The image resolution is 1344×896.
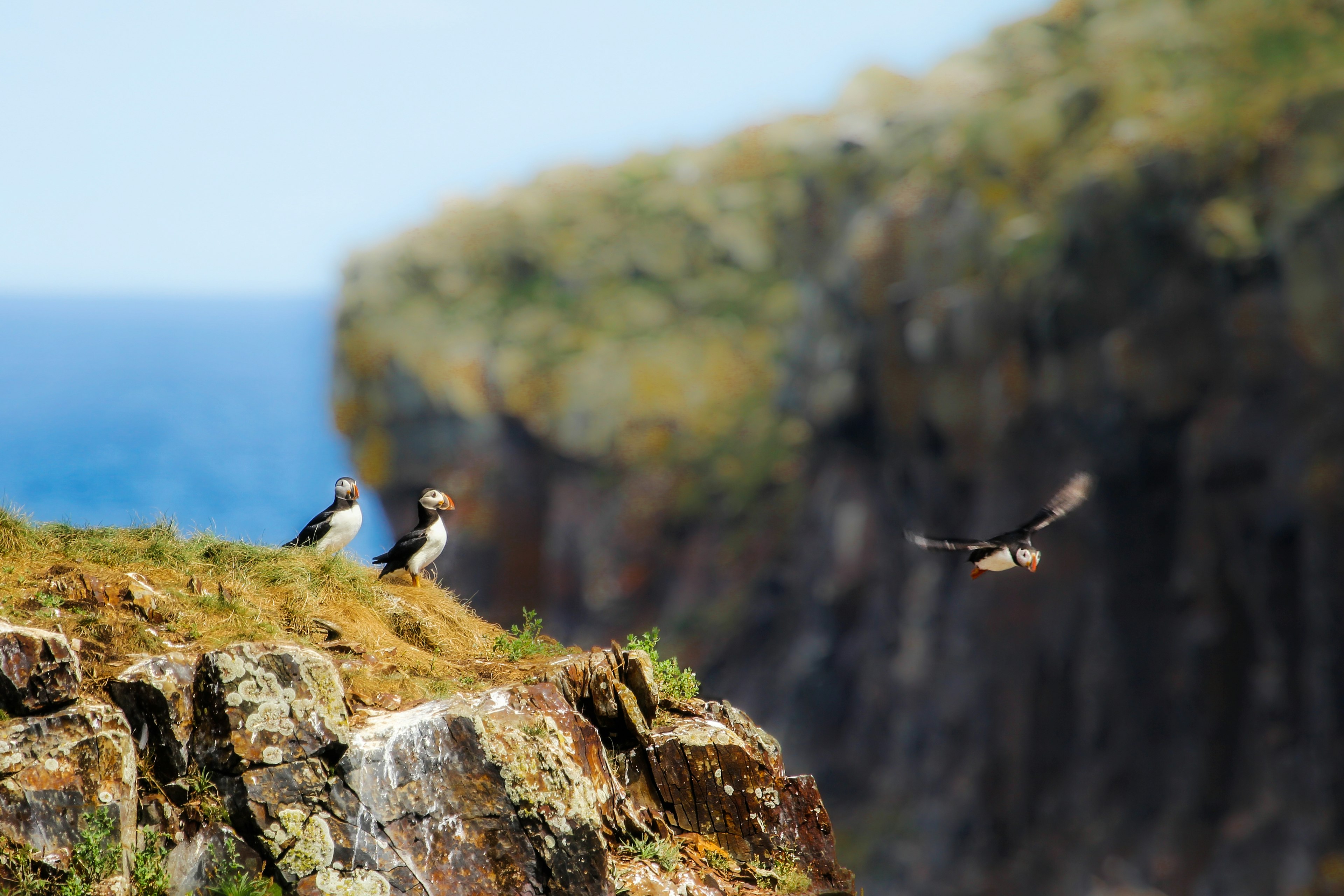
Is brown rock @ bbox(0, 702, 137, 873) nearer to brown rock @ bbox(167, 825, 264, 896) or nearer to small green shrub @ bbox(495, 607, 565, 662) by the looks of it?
brown rock @ bbox(167, 825, 264, 896)

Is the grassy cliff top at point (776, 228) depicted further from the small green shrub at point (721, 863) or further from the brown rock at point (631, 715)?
the small green shrub at point (721, 863)

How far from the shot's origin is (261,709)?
12.0m

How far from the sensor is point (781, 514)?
10131 cm

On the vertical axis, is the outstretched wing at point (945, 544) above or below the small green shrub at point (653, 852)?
above

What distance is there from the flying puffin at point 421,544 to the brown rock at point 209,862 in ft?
16.7

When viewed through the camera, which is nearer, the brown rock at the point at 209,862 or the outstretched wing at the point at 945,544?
the brown rock at the point at 209,862

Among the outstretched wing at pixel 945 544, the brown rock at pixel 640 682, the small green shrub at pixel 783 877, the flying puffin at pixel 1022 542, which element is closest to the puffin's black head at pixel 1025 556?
the flying puffin at pixel 1022 542

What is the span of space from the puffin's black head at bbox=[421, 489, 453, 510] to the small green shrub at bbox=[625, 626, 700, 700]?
3.10 meters

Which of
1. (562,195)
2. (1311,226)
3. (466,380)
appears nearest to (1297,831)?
(1311,226)

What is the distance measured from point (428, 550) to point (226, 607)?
135 inches

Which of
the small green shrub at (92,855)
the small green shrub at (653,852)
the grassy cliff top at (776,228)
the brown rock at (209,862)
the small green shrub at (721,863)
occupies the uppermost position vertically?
the grassy cliff top at (776,228)

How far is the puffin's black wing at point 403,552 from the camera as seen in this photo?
54.1ft

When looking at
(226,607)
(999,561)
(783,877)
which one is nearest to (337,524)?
(226,607)

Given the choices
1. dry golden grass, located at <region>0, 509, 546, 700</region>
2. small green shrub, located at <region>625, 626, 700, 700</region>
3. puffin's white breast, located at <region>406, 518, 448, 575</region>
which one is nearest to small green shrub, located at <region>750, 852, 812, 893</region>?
small green shrub, located at <region>625, 626, 700, 700</region>
